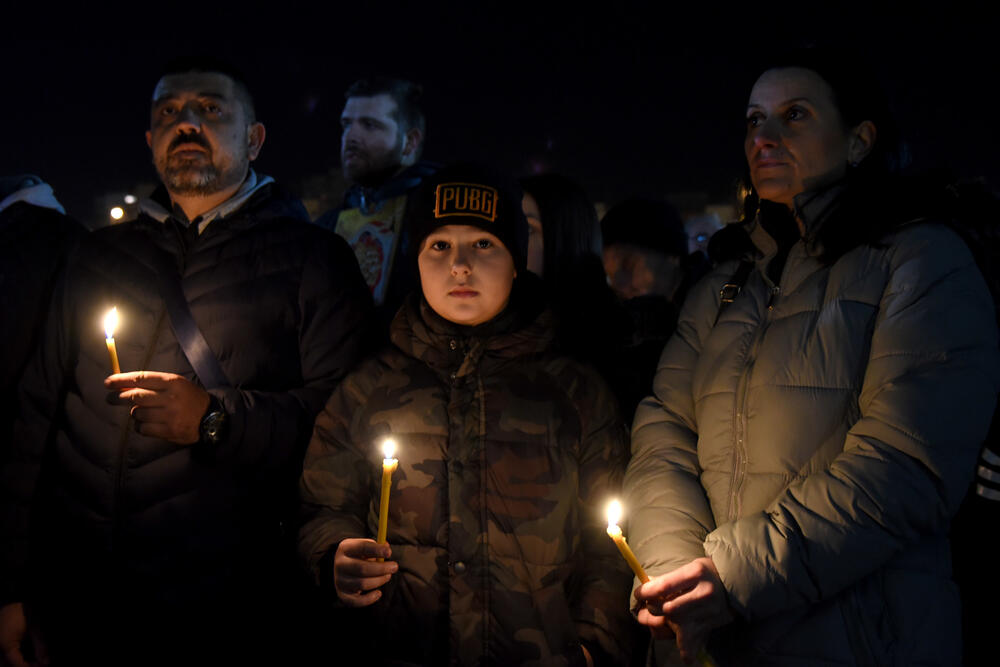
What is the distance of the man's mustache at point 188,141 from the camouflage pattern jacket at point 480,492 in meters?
1.45

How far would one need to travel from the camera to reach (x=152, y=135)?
10.8ft

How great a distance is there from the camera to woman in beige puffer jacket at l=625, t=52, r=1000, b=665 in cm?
180

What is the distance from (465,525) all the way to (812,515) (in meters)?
1.10

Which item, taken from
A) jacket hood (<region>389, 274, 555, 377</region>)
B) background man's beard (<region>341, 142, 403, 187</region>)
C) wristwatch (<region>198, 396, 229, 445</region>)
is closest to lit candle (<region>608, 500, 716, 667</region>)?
jacket hood (<region>389, 274, 555, 377</region>)

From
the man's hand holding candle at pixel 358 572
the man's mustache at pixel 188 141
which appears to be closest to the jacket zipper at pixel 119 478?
the man's hand holding candle at pixel 358 572

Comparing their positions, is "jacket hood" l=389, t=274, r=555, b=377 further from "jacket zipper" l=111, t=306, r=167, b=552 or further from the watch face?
"jacket zipper" l=111, t=306, r=167, b=552

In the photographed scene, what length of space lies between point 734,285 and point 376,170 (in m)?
3.35

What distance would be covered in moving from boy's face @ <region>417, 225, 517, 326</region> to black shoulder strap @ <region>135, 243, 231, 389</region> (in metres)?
0.98

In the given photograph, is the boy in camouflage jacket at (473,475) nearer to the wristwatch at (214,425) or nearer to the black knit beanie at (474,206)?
the black knit beanie at (474,206)

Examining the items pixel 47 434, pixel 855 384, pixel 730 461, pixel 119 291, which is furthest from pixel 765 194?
pixel 47 434

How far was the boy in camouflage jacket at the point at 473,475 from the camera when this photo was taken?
7.36 ft

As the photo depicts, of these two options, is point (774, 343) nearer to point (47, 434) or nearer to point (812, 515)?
point (812, 515)

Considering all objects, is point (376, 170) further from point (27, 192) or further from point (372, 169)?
point (27, 192)

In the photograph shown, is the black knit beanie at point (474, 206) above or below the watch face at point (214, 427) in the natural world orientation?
above
